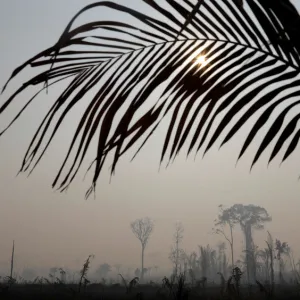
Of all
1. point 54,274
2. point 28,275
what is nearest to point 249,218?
point 54,274

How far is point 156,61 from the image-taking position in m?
0.79

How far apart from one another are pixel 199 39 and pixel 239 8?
4.5 inches

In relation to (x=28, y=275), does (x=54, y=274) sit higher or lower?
lower

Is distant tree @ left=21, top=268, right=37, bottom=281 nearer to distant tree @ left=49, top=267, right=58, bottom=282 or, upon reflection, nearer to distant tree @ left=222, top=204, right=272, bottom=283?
distant tree @ left=49, top=267, right=58, bottom=282

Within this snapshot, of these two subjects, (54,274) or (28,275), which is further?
(28,275)

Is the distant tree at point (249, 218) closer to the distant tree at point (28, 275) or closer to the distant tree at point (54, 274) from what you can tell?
the distant tree at point (54, 274)

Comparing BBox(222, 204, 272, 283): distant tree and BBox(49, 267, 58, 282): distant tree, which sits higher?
BBox(222, 204, 272, 283): distant tree

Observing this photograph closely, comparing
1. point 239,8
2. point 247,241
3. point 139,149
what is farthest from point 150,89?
point 247,241

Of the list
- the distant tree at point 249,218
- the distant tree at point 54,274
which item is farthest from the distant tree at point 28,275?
the distant tree at point 249,218

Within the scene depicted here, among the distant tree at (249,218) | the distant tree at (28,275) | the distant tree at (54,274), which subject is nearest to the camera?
the distant tree at (54,274)

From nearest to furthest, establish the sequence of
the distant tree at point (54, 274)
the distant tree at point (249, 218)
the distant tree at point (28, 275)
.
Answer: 1. the distant tree at point (54, 274)
2. the distant tree at point (249, 218)
3. the distant tree at point (28, 275)

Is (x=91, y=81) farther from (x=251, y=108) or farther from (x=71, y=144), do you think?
(x=251, y=108)

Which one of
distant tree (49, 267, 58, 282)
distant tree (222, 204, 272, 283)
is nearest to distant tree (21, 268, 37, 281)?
distant tree (49, 267, 58, 282)

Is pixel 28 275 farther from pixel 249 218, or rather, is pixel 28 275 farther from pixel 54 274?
pixel 249 218
